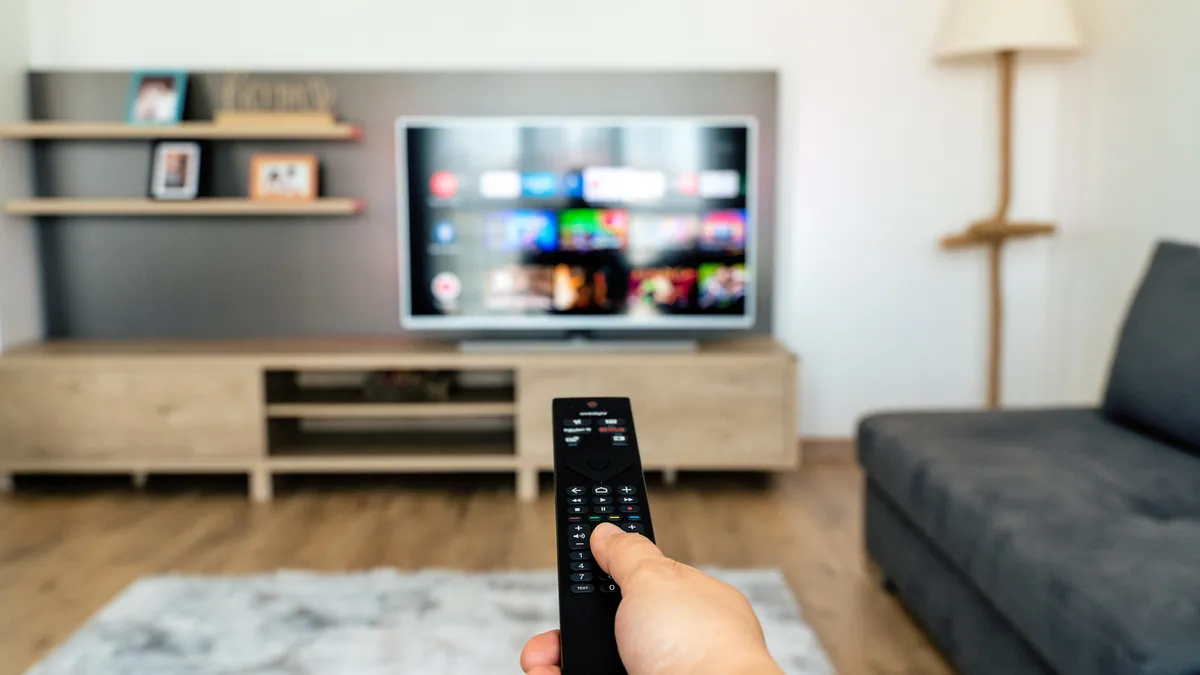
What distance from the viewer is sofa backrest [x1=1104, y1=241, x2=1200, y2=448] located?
2297 millimetres

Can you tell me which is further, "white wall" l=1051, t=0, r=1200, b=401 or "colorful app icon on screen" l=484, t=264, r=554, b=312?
"colorful app icon on screen" l=484, t=264, r=554, b=312

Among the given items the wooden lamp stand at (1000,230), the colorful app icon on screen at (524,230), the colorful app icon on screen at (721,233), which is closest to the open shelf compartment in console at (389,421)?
the colorful app icon on screen at (524,230)

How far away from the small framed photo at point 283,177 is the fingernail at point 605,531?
3006 mm

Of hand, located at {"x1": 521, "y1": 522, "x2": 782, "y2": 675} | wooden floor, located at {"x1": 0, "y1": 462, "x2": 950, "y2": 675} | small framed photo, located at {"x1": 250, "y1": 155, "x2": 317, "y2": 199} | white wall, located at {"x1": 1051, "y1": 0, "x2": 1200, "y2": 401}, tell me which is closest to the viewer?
hand, located at {"x1": 521, "y1": 522, "x2": 782, "y2": 675}

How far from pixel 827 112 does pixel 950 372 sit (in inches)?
42.7

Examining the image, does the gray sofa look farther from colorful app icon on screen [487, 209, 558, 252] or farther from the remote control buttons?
colorful app icon on screen [487, 209, 558, 252]

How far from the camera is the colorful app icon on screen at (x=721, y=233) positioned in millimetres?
3709

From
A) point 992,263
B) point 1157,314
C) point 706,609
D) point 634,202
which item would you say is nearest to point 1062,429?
point 1157,314

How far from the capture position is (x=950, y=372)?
402cm

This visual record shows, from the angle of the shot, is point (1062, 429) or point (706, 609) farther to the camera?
point (1062, 429)

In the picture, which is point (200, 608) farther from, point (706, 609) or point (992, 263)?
point (992, 263)

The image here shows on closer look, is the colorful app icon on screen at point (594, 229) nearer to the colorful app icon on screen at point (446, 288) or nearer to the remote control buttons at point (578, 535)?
the colorful app icon on screen at point (446, 288)

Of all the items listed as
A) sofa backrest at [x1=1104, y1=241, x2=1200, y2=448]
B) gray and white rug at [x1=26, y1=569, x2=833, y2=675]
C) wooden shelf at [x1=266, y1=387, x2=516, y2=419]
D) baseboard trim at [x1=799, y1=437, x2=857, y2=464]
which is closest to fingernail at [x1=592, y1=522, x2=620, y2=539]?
gray and white rug at [x1=26, y1=569, x2=833, y2=675]

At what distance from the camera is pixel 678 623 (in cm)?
83
